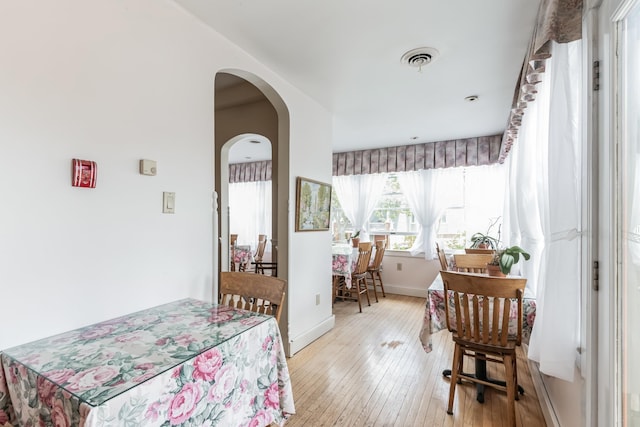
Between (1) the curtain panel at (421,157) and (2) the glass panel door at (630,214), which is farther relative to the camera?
(1) the curtain panel at (421,157)

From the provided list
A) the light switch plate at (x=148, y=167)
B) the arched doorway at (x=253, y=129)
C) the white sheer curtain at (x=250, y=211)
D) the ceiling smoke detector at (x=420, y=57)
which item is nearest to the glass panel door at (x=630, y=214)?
the ceiling smoke detector at (x=420, y=57)

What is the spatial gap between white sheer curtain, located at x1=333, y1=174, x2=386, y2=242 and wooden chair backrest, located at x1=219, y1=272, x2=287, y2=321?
12.2ft

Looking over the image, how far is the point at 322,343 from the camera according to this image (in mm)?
3002

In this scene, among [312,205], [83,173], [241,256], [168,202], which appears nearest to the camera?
[83,173]

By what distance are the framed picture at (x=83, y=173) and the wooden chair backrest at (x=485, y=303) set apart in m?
1.95

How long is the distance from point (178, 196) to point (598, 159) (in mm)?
1971

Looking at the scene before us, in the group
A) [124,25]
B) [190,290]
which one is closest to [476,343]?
[190,290]

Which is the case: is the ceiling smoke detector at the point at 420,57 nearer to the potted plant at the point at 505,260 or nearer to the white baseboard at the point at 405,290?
the potted plant at the point at 505,260

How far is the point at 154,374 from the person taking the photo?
2.93 feet

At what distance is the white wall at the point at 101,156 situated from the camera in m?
1.15

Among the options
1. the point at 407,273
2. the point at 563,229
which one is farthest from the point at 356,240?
the point at 563,229

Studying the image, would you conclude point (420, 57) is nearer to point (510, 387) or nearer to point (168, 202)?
point (168, 202)

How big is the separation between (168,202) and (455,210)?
14.1 ft

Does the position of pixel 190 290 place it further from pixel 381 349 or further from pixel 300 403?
pixel 381 349
